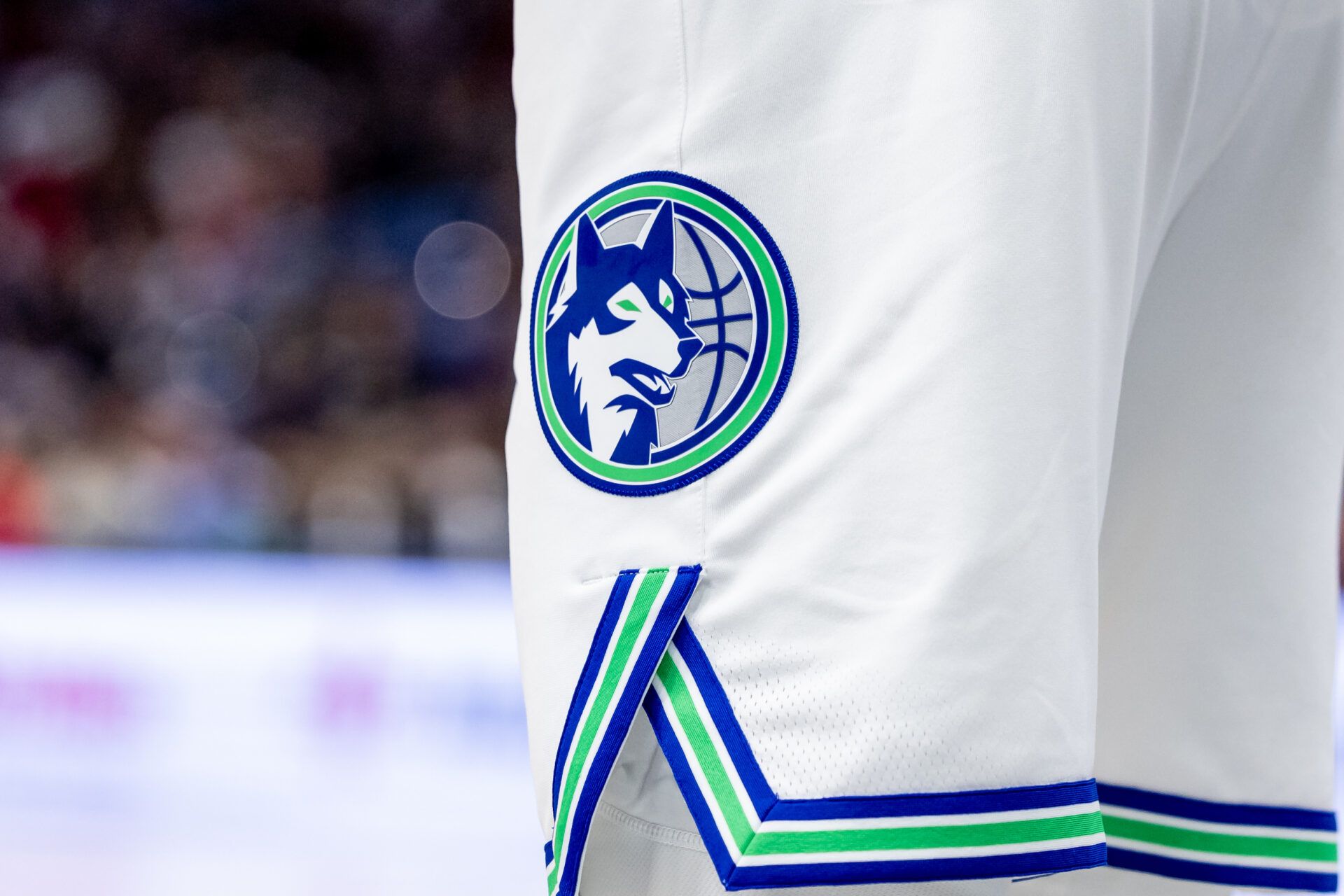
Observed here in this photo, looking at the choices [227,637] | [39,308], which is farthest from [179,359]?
[227,637]

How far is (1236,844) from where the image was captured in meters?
0.51

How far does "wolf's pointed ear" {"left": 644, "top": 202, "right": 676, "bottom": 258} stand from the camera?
1.29 feet

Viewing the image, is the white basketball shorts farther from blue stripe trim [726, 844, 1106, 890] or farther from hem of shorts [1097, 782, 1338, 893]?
hem of shorts [1097, 782, 1338, 893]

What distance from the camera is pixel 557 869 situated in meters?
0.41

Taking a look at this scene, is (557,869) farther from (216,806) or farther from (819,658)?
(216,806)

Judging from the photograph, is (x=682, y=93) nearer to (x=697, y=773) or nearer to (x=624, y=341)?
(x=624, y=341)

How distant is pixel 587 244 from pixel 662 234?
0.09 ft

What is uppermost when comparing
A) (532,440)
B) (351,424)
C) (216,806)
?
(532,440)

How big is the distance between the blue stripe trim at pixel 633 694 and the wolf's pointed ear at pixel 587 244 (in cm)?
10

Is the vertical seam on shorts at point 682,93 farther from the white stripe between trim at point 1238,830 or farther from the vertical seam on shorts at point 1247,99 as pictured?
the white stripe between trim at point 1238,830

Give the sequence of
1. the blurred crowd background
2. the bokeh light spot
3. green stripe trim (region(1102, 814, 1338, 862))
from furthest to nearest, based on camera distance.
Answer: the bokeh light spot < the blurred crowd background < green stripe trim (region(1102, 814, 1338, 862))

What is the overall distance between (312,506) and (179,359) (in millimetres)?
671

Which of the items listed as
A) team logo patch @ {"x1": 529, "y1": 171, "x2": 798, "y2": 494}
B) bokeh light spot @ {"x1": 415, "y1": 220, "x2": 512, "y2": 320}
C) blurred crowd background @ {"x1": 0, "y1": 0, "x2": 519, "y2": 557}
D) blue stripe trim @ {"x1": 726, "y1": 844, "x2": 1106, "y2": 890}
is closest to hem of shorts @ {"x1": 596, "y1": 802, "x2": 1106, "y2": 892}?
blue stripe trim @ {"x1": 726, "y1": 844, "x2": 1106, "y2": 890}

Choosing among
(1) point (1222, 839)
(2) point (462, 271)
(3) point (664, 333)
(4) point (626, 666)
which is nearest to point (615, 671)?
(4) point (626, 666)
